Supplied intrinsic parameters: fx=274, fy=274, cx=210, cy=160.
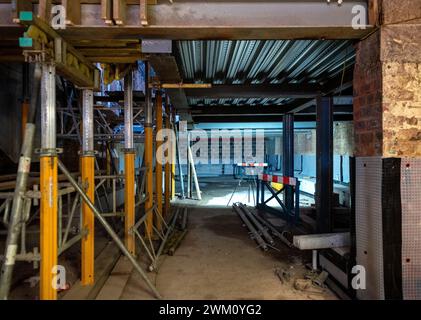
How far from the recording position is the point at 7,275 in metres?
2.08

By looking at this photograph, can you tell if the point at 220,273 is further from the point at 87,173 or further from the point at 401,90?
the point at 401,90

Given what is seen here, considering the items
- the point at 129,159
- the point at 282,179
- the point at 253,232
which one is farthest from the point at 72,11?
the point at 282,179

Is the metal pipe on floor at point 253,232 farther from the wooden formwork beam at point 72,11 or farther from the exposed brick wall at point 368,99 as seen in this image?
the wooden formwork beam at point 72,11

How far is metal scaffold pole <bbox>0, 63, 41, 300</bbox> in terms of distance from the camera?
208 centimetres

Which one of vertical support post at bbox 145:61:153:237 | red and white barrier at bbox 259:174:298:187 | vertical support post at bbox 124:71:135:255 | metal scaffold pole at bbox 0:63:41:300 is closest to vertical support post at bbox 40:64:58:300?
metal scaffold pole at bbox 0:63:41:300

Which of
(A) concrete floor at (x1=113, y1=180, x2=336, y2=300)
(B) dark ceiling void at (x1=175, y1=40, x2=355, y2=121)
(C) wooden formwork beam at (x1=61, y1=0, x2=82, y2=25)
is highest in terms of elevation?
(B) dark ceiling void at (x1=175, y1=40, x2=355, y2=121)

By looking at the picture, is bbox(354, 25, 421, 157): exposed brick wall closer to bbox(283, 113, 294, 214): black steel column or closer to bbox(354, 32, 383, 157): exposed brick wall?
bbox(354, 32, 383, 157): exposed brick wall

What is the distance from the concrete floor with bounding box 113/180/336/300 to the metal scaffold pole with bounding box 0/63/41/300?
1.12 meters

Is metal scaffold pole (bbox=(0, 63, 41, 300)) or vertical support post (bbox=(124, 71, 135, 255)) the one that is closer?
metal scaffold pole (bbox=(0, 63, 41, 300))

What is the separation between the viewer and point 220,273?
12.0ft

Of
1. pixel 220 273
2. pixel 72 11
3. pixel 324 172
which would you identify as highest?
pixel 72 11

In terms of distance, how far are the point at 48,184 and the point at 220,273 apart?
242 centimetres

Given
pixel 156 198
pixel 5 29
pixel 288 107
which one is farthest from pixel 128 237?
pixel 288 107
